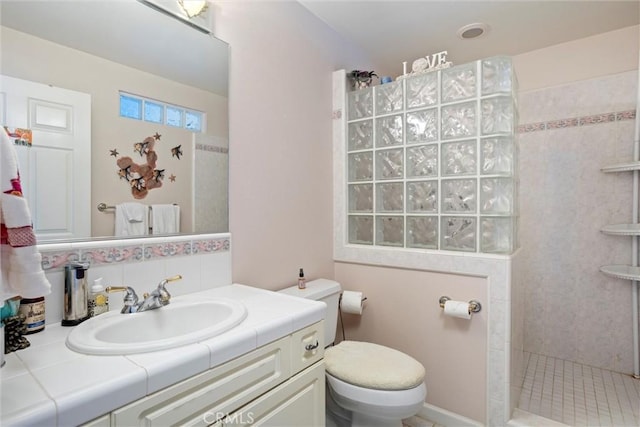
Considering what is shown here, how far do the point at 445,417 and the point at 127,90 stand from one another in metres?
2.11

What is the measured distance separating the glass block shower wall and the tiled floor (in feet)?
3.14

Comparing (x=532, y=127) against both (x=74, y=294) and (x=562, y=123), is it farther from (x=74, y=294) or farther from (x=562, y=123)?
(x=74, y=294)

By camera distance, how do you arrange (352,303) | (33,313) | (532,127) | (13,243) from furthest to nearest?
(532,127)
(352,303)
(33,313)
(13,243)

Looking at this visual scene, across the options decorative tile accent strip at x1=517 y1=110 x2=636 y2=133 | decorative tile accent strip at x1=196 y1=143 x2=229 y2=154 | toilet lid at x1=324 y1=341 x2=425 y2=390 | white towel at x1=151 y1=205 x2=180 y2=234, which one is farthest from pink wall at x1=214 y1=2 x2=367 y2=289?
decorative tile accent strip at x1=517 y1=110 x2=636 y2=133

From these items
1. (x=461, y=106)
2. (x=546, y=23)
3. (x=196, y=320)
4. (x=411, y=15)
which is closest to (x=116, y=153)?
(x=196, y=320)

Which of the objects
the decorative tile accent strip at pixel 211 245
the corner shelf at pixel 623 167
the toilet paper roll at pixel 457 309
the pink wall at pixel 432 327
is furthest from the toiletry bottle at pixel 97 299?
the corner shelf at pixel 623 167

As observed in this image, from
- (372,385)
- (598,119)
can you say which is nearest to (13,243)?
(372,385)

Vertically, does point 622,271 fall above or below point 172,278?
below

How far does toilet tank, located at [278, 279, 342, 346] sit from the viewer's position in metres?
1.69

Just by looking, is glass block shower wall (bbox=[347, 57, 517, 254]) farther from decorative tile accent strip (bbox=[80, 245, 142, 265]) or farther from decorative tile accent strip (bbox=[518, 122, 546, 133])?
decorative tile accent strip (bbox=[80, 245, 142, 265])

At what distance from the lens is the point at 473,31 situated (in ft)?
6.90

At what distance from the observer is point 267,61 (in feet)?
5.49

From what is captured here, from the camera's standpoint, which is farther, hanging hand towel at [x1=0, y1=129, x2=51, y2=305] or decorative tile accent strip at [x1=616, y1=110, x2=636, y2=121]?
decorative tile accent strip at [x1=616, y1=110, x2=636, y2=121]

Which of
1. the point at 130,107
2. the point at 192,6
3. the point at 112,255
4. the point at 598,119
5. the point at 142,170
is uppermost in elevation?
the point at 192,6
